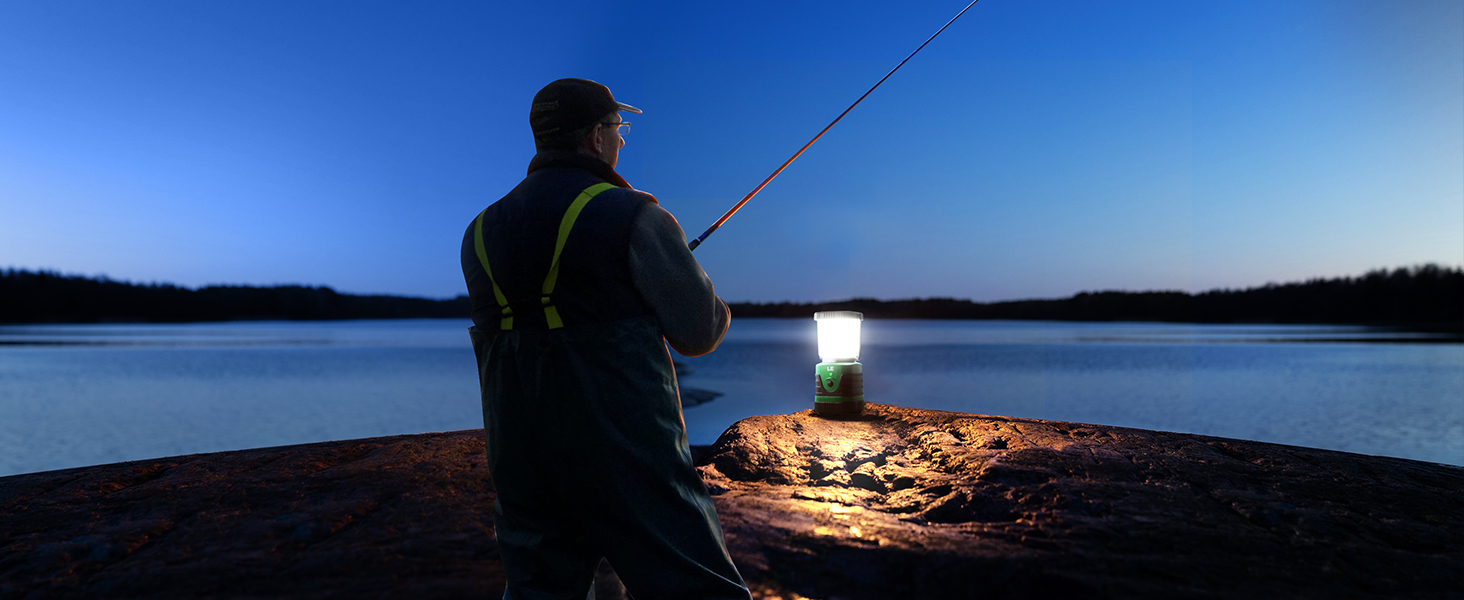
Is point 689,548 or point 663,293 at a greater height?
point 663,293

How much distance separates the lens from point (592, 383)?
62.8 inches

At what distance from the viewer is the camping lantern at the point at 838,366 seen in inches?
191

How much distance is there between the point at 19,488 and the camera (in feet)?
12.6

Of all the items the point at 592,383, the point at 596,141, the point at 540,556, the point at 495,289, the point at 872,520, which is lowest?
the point at 872,520

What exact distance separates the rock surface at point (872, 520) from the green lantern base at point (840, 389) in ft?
1.52

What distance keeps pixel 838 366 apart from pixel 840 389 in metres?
0.18

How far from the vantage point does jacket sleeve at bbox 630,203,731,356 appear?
165 cm

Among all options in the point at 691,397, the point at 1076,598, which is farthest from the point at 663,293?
the point at 691,397

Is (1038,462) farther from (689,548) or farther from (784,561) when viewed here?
(689,548)

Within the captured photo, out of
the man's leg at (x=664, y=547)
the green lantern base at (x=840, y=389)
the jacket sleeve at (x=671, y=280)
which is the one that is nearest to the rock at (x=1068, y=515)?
the green lantern base at (x=840, y=389)

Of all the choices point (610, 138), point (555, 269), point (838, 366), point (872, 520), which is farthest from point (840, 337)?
point (555, 269)

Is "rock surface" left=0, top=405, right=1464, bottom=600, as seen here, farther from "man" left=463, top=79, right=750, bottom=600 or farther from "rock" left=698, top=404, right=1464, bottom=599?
"man" left=463, top=79, right=750, bottom=600

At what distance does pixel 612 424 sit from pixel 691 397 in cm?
1622

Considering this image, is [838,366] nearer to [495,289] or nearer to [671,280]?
[671,280]
